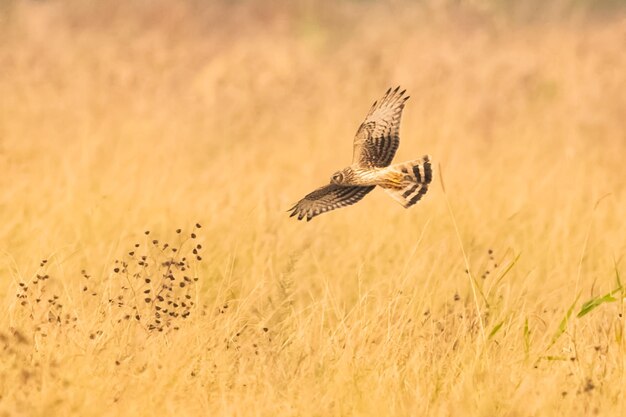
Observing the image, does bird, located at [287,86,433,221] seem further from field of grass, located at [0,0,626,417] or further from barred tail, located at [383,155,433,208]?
field of grass, located at [0,0,626,417]

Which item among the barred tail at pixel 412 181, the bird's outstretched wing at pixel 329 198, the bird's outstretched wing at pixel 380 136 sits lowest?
the barred tail at pixel 412 181

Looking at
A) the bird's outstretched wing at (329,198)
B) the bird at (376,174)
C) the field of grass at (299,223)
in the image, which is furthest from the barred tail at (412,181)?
the field of grass at (299,223)

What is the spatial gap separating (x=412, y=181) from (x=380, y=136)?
423 millimetres

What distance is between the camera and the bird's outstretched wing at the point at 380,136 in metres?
5.37

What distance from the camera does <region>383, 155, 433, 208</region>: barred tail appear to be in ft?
16.6

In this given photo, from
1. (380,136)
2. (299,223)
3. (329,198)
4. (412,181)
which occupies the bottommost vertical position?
(412,181)

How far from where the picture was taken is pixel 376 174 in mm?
5098

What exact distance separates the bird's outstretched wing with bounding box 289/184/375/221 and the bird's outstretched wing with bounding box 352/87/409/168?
122 millimetres

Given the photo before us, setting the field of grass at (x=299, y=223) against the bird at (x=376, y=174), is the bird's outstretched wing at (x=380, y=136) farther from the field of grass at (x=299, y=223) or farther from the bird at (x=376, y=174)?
the field of grass at (x=299, y=223)

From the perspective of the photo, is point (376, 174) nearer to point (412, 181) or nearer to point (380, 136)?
point (412, 181)

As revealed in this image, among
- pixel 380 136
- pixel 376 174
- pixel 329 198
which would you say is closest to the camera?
pixel 376 174

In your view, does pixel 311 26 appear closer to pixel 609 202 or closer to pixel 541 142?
pixel 541 142

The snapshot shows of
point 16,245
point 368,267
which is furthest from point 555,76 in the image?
point 16,245

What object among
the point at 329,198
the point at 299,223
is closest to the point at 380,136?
the point at 329,198
